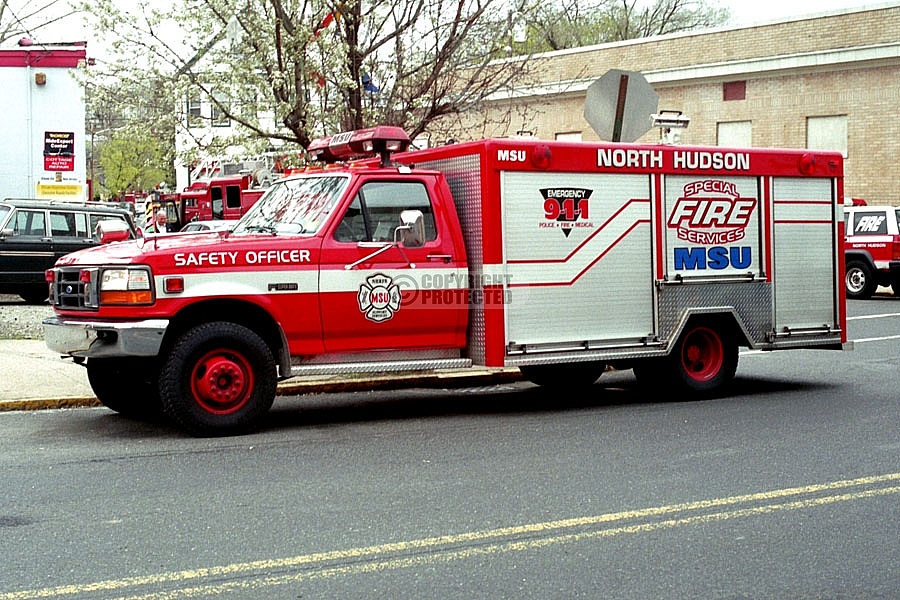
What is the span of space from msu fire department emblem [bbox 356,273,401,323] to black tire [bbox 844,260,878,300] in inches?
656

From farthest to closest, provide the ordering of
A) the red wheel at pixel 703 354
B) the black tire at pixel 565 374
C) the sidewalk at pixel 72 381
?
the black tire at pixel 565 374
the red wheel at pixel 703 354
the sidewalk at pixel 72 381

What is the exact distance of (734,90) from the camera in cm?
3431

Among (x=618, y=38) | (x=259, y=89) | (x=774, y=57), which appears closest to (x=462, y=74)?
(x=259, y=89)

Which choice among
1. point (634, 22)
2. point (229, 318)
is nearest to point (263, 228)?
point (229, 318)

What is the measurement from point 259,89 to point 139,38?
1.80 metres

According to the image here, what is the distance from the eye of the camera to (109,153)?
6956 cm

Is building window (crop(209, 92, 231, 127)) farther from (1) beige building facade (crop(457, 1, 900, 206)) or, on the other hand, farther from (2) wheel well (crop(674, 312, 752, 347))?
(1) beige building facade (crop(457, 1, 900, 206))

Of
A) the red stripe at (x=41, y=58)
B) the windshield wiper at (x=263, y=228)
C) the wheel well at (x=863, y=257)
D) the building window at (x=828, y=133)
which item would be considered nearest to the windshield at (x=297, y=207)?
the windshield wiper at (x=263, y=228)

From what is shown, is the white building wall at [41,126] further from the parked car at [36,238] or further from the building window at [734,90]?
the building window at [734,90]

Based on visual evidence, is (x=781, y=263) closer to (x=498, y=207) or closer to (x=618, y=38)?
(x=498, y=207)

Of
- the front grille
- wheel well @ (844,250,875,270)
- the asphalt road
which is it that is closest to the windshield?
the front grille

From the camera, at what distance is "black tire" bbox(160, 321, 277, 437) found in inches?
350

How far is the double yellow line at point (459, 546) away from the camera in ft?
17.4

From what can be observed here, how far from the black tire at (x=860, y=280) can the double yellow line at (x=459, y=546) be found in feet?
58.4
